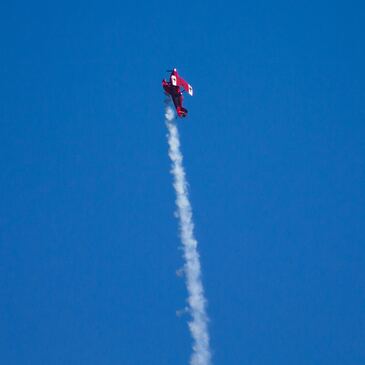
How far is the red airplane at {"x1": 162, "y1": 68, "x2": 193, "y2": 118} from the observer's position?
Result: 117m

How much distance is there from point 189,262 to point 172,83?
1204 cm

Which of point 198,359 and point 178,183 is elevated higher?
point 178,183

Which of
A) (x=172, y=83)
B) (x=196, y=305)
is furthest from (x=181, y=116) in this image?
(x=196, y=305)

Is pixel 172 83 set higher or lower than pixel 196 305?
higher

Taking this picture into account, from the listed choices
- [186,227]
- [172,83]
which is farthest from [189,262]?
[172,83]

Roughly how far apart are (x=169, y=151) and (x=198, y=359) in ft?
43.8

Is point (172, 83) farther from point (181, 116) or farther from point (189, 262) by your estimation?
point (189, 262)

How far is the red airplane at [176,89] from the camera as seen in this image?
117 metres

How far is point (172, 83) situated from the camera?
384ft

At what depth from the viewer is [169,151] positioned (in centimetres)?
12144

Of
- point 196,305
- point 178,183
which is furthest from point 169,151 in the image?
point 196,305

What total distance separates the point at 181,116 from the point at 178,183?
5944mm

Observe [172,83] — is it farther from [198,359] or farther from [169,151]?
[198,359]

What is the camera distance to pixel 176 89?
118m
